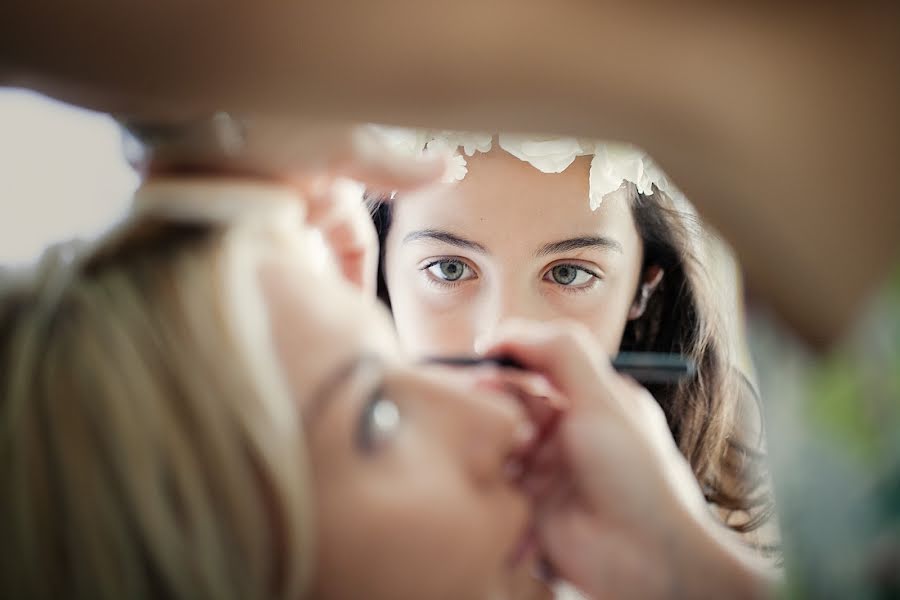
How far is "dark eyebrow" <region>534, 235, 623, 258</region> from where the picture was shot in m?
0.56

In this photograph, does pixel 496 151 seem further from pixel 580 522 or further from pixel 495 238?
pixel 580 522

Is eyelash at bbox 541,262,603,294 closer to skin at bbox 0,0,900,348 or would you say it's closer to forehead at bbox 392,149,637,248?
forehead at bbox 392,149,637,248

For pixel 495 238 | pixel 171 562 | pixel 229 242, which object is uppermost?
pixel 495 238

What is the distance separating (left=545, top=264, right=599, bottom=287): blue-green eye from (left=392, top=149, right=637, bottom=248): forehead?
2 centimetres

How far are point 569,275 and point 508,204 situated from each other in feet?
0.22

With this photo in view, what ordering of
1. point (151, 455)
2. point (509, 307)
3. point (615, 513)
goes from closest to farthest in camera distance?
point (151, 455) → point (615, 513) → point (509, 307)

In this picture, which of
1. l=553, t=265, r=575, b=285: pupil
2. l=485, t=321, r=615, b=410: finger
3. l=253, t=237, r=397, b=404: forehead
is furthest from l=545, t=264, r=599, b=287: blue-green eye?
l=253, t=237, r=397, b=404: forehead

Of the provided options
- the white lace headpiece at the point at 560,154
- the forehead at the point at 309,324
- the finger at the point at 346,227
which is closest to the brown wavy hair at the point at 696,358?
the white lace headpiece at the point at 560,154

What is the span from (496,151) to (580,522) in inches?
10.6

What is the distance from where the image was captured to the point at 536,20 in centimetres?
38

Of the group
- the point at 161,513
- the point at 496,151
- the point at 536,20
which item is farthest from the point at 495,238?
the point at 161,513

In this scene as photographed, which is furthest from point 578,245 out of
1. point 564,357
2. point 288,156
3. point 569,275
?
point 288,156

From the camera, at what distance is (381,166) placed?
403mm

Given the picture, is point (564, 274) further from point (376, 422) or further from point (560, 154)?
point (376, 422)
